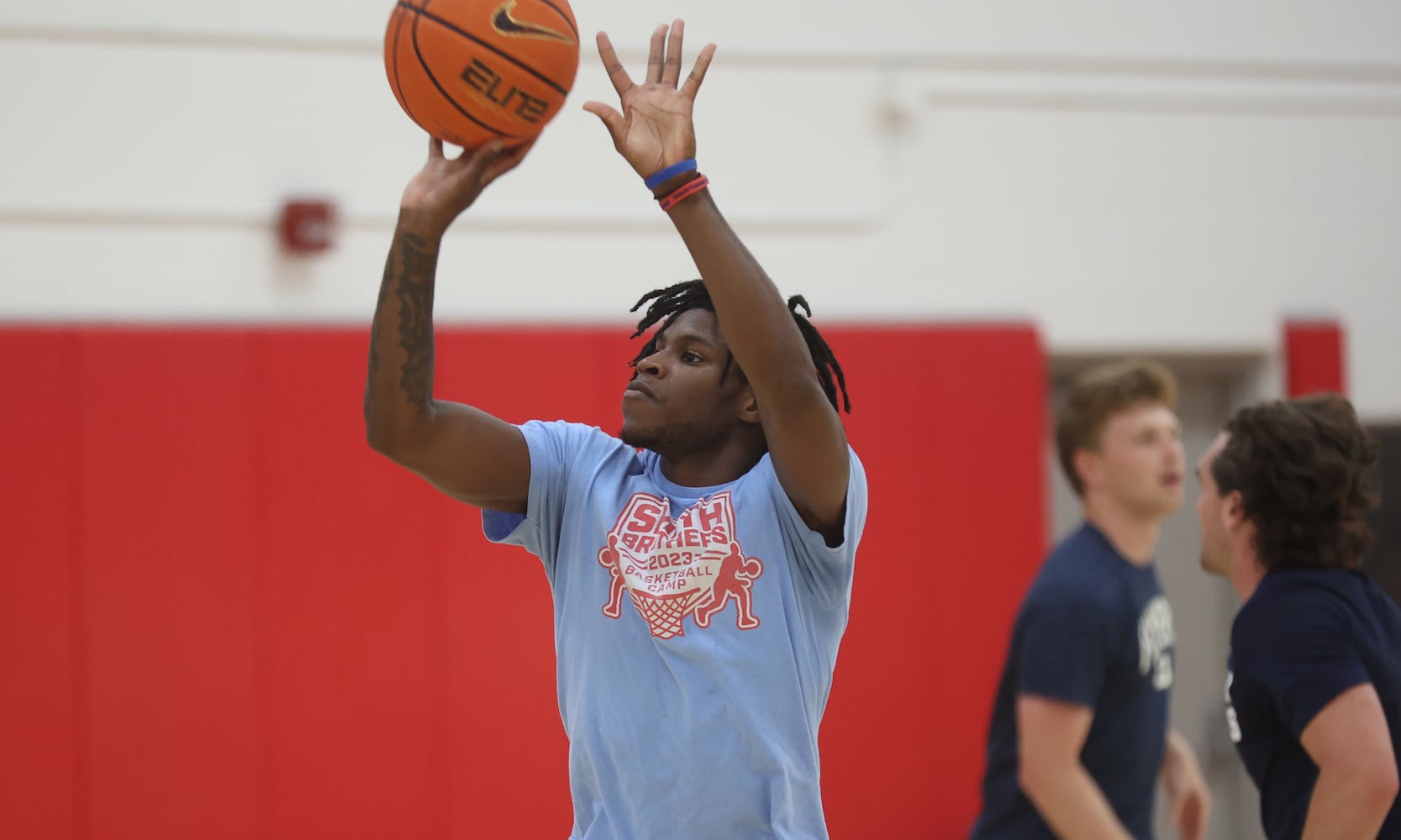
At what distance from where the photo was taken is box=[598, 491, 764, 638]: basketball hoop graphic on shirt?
2.16m

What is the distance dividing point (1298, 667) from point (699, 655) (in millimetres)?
1263

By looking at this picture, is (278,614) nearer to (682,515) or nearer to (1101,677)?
(1101,677)

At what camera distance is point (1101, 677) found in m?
3.47

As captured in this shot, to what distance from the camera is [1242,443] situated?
2928mm

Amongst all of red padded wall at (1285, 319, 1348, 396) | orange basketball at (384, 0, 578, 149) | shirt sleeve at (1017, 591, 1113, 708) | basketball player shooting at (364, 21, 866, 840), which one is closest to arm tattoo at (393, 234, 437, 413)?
basketball player shooting at (364, 21, 866, 840)

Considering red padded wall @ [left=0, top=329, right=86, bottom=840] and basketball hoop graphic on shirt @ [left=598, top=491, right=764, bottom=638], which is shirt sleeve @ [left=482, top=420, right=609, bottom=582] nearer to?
basketball hoop graphic on shirt @ [left=598, top=491, right=764, bottom=638]

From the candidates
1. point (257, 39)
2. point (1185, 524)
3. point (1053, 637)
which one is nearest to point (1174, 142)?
point (1185, 524)

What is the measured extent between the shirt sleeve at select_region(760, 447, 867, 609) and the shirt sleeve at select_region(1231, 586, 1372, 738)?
0.99m

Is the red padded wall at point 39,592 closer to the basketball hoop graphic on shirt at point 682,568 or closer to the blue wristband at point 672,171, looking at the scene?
the basketball hoop graphic on shirt at point 682,568

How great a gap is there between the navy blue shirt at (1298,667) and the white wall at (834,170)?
9.04ft

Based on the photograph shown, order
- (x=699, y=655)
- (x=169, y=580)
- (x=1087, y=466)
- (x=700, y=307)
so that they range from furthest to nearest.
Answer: (x=169, y=580) → (x=1087, y=466) → (x=700, y=307) → (x=699, y=655)

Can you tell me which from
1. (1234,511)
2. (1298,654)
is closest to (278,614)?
(1234,511)

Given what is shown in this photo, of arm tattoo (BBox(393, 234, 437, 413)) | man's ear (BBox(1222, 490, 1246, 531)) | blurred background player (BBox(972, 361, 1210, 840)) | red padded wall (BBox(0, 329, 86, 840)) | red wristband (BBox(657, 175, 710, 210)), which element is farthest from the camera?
red padded wall (BBox(0, 329, 86, 840))

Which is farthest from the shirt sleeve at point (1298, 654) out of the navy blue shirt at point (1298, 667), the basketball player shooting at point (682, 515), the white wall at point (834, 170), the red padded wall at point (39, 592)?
the red padded wall at point (39, 592)
